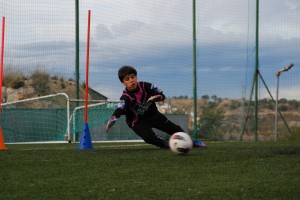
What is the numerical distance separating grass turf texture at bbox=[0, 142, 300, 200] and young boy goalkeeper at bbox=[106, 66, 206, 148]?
1664 mm

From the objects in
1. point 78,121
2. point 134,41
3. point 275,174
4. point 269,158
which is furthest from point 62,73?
point 275,174

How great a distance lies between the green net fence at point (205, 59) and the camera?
14492 millimetres

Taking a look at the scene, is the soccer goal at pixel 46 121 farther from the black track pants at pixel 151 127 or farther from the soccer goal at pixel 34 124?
the black track pants at pixel 151 127

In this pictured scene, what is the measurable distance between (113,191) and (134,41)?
11.6 metres

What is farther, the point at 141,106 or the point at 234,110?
the point at 234,110

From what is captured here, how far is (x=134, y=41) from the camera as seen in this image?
1517cm

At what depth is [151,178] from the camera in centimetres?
448

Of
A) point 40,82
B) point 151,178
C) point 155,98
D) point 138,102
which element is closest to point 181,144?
point 155,98

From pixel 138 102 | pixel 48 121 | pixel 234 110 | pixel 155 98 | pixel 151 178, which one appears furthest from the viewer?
pixel 234 110

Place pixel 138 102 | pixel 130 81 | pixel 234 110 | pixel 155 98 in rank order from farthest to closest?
1. pixel 234 110
2. pixel 138 102
3. pixel 130 81
4. pixel 155 98

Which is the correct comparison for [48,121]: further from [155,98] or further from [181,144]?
[181,144]

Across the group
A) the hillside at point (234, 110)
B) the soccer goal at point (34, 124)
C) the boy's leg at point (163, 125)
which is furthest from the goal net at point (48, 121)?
the boy's leg at point (163, 125)

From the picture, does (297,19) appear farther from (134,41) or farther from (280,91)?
(134,41)

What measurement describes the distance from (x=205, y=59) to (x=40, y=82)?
15.6 feet
